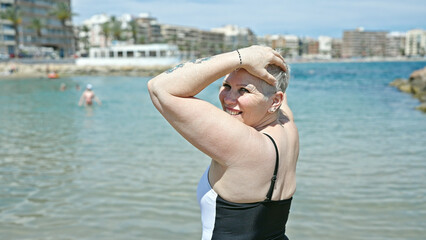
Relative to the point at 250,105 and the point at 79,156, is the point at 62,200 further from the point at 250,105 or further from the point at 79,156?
the point at 250,105

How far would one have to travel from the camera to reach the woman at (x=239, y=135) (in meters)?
1.54

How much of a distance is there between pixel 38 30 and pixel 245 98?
8824cm

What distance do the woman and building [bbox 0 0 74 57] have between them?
82.2m

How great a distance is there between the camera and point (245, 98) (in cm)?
164

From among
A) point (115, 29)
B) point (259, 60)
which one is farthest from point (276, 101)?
point (115, 29)

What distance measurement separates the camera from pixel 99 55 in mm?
77438

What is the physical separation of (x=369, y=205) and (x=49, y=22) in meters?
91.8

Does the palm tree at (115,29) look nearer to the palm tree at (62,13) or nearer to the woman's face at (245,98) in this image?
the palm tree at (62,13)

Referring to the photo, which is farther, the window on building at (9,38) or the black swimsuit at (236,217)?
the window on building at (9,38)

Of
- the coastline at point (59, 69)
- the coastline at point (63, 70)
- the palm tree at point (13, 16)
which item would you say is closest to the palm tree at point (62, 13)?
the palm tree at point (13, 16)

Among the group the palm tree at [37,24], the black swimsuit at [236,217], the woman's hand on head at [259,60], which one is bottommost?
the black swimsuit at [236,217]

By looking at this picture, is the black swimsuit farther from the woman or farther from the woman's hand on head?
the woman's hand on head

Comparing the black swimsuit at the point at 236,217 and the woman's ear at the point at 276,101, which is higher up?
the woman's ear at the point at 276,101

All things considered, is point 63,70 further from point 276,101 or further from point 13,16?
point 276,101
